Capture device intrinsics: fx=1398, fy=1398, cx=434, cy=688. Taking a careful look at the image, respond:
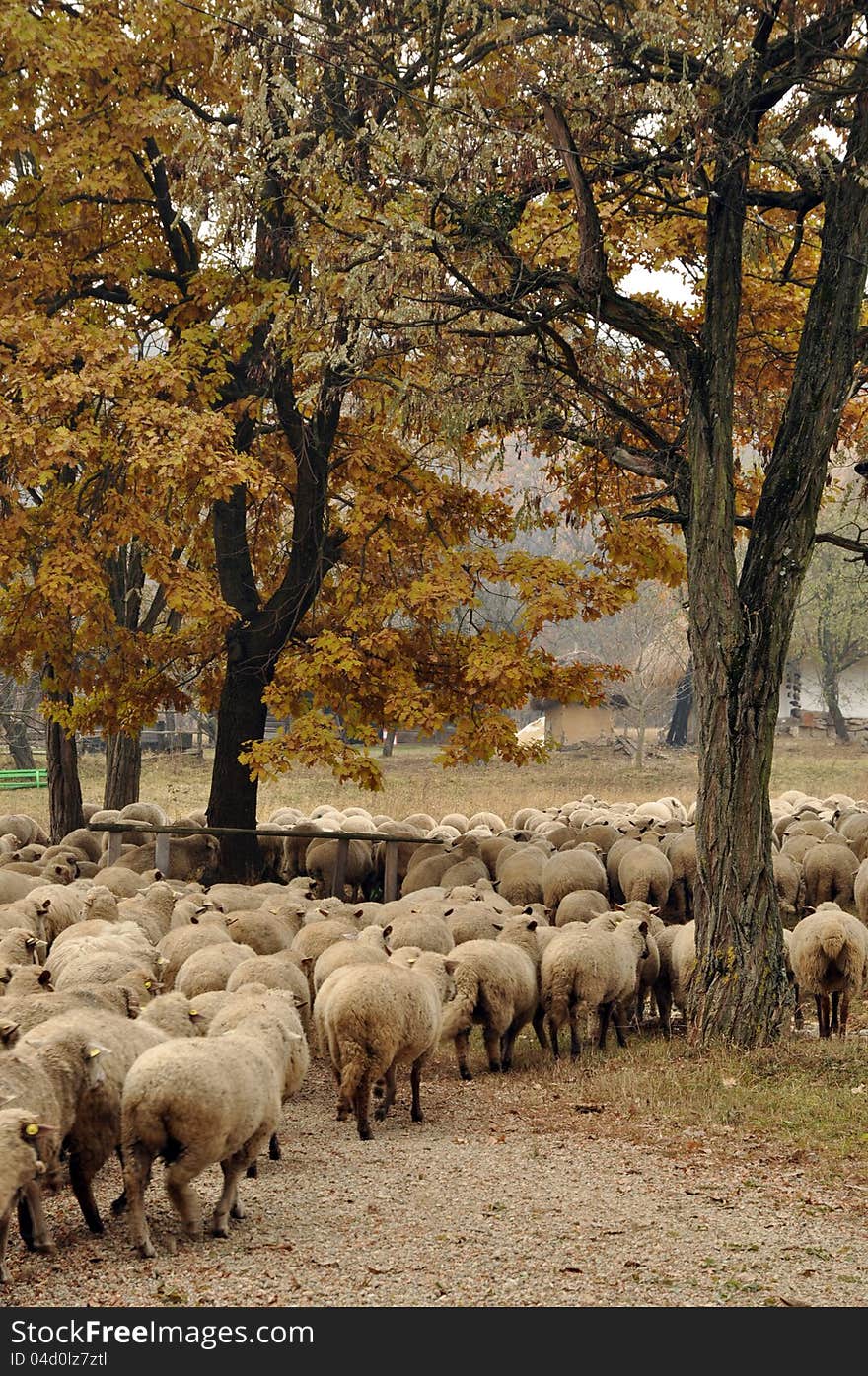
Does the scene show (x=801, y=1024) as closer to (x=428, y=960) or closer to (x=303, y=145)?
(x=428, y=960)

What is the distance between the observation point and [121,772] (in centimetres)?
2400

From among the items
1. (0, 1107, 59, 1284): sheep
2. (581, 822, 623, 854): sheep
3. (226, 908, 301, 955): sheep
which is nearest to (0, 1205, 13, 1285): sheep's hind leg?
(0, 1107, 59, 1284): sheep

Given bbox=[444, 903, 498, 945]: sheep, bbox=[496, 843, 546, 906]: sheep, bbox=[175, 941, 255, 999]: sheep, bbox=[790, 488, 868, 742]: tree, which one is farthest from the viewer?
bbox=[790, 488, 868, 742]: tree

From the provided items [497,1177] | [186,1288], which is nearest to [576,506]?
[497,1177]

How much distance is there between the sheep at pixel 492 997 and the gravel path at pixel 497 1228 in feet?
2.84

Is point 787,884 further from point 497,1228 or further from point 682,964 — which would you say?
point 497,1228

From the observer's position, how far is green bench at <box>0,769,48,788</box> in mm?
43438

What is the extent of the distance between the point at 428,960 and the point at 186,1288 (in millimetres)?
4124

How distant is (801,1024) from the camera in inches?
456

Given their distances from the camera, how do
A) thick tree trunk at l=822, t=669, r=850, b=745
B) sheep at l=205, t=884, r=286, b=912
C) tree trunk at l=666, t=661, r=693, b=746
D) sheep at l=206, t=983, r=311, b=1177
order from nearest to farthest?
sheep at l=206, t=983, r=311, b=1177
sheep at l=205, t=884, r=286, b=912
thick tree trunk at l=822, t=669, r=850, b=745
tree trunk at l=666, t=661, r=693, b=746

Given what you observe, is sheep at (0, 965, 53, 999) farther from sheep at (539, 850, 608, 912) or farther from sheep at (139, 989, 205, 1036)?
sheep at (539, 850, 608, 912)

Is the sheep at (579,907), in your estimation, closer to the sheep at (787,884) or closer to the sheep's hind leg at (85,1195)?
the sheep at (787,884)

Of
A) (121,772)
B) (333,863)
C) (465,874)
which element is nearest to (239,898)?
(465,874)

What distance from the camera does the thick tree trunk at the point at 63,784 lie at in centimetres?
2225
